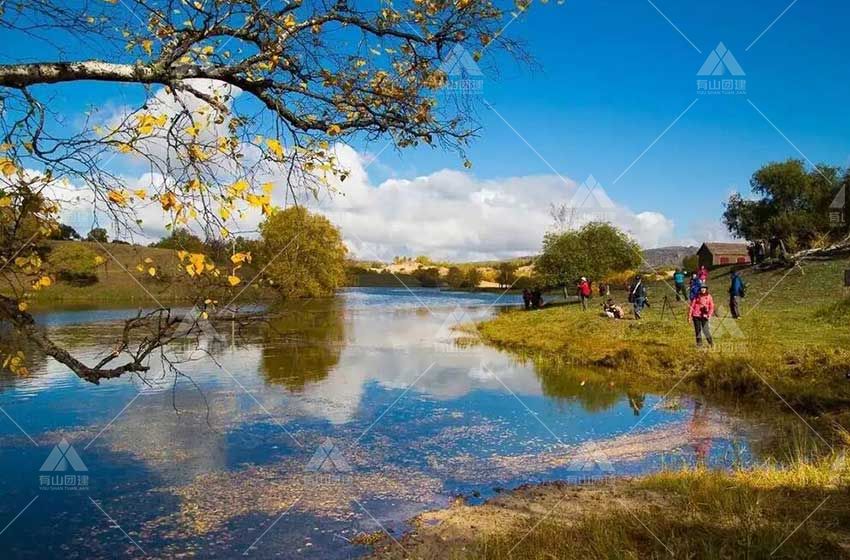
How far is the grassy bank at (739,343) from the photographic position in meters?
18.8

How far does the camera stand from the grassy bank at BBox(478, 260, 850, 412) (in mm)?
18828

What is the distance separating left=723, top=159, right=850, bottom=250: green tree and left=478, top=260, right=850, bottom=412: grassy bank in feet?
71.7

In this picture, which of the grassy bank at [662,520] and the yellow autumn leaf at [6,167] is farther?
the grassy bank at [662,520]

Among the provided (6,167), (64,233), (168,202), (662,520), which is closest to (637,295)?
(662,520)

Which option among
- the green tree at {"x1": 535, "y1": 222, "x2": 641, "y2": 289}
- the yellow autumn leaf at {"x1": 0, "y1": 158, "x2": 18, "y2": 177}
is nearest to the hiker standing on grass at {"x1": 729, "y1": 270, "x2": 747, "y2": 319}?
the green tree at {"x1": 535, "y1": 222, "x2": 641, "y2": 289}

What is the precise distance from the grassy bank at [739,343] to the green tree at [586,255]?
10.8 m

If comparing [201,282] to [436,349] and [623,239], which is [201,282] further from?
[623,239]

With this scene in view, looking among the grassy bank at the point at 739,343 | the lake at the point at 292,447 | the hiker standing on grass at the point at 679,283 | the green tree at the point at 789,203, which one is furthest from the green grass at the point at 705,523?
the green tree at the point at 789,203

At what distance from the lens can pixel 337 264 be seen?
75812mm

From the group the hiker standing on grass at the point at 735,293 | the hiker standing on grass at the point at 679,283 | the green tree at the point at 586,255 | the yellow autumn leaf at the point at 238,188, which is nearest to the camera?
the yellow autumn leaf at the point at 238,188

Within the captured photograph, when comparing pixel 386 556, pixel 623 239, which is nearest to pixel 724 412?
pixel 386 556

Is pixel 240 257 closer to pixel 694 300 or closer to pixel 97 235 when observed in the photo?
pixel 97 235

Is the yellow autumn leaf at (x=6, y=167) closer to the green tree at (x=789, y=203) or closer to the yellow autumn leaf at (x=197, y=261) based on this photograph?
the yellow autumn leaf at (x=197, y=261)

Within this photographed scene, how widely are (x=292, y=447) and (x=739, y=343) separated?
17208 mm
